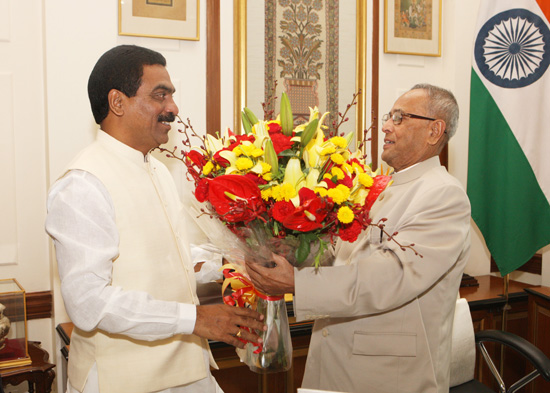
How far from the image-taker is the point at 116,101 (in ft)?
5.14

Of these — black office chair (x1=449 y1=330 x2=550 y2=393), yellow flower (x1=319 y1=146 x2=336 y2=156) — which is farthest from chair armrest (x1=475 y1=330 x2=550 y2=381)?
yellow flower (x1=319 y1=146 x2=336 y2=156)

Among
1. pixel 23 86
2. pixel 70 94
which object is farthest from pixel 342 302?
pixel 23 86

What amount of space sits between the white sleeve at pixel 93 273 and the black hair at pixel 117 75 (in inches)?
11.0

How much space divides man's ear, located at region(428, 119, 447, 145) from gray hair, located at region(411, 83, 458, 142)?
0.08 ft

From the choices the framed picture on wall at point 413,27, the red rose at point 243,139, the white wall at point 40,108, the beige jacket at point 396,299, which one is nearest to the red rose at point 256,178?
the red rose at point 243,139

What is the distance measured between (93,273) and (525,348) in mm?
1893

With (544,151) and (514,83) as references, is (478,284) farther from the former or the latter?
(514,83)

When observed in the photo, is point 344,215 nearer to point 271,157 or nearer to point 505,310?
point 271,157

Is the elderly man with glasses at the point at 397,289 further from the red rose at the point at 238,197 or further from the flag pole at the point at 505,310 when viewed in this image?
the flag pole at the point at 505,310

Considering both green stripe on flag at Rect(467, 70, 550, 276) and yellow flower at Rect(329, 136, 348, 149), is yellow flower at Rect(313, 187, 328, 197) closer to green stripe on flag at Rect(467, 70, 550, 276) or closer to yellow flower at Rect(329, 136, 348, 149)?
yellow flower at Rect(329, 136, 348, 149)

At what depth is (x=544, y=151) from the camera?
128 inches

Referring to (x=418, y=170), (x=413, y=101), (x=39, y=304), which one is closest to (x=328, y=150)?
(x=418, y=170)

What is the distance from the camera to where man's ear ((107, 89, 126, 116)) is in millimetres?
1562

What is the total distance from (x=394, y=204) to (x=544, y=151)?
184 centimetres
